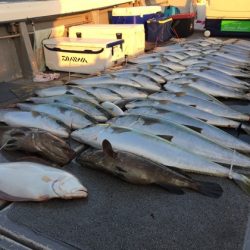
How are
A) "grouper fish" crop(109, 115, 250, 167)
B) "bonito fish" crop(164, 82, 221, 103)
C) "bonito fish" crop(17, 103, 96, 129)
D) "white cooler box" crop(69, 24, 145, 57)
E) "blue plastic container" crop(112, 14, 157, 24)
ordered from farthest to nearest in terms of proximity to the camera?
"blue plastic container" crop(112, 14, 157, 24)
"white cooler box" crop(69, 24, 145, 57)
"bonito fish" crop(164, 82, 221, 103)
"bonito fish" crop(17, 103, 96, 129)
"grouper fish" crop(109, 115, 250, 167)

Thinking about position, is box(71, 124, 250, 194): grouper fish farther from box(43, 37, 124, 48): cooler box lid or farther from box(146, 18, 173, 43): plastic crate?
box(146, 18, 173, 43): plastic crate

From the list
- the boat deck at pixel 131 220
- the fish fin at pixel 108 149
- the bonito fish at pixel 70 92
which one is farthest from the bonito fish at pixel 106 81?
the boat deck at pixel 131 220

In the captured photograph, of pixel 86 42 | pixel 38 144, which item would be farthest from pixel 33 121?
pixel 86 42

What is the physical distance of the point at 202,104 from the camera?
399 cm

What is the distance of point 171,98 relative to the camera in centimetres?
416

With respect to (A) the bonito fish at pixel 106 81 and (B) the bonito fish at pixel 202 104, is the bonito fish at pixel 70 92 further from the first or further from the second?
(B) the bonito fish at pixel 202 104

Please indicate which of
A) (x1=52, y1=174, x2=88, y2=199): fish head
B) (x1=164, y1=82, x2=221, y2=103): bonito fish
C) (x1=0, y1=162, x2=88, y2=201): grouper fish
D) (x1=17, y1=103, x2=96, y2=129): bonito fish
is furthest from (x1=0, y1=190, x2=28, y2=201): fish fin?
(x1=164, y1=82, x2=221, y2=103): bonito fish

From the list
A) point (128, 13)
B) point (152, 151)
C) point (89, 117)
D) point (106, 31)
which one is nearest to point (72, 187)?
point (152, 151)

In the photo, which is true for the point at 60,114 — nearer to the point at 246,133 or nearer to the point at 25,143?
the point at 25,143

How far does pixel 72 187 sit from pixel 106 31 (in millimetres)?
5087

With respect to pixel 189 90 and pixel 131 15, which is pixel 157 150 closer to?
pixel 189 90

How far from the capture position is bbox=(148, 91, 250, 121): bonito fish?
3.77 metres

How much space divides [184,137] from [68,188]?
1.18 m

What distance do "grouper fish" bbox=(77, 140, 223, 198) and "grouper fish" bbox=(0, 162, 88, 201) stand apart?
338 mm
